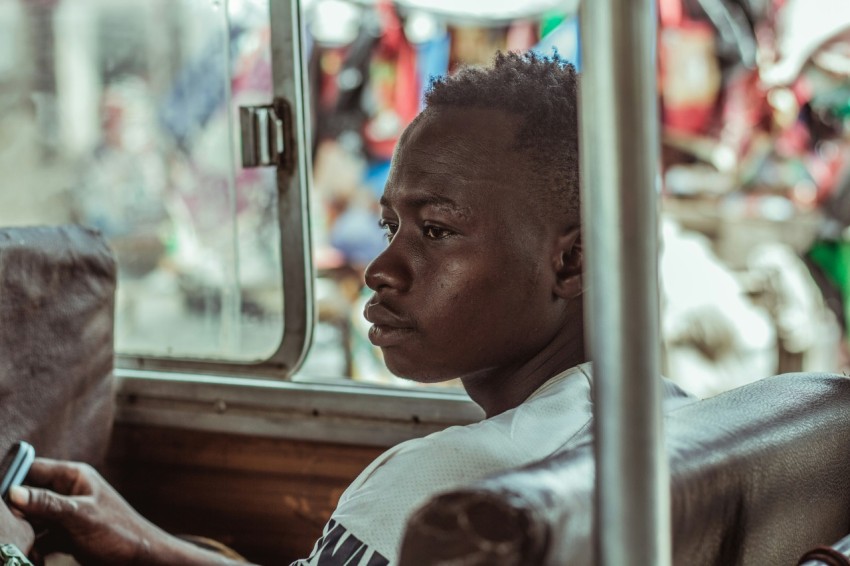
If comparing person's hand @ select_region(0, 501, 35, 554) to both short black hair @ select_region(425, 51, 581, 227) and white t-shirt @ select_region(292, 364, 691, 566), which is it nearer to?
white t-shirt @ select_region(292, 364, 691, 566)

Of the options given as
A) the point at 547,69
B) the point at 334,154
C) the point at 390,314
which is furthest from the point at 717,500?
the point at 334,154

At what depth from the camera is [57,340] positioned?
87.0 inches

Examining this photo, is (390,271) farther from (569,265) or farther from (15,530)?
(15,530)

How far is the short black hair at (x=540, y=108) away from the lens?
1410 millimetres

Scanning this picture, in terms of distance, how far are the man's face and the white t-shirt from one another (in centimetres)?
20

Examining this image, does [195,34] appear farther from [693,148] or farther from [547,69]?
[693,148]

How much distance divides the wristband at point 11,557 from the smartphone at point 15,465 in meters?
0.22

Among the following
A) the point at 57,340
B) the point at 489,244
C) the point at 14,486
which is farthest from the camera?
the point at 57,340

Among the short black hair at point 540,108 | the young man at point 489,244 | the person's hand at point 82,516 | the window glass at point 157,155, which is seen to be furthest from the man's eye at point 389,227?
the window glass at point 157,155

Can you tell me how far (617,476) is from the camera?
70cm

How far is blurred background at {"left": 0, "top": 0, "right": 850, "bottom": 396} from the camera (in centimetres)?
281

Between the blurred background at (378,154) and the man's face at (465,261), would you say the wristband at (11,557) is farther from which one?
the blurred background at (378,154)

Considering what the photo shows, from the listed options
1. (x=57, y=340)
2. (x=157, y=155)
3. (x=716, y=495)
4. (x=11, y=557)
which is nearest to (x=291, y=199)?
(x=57, y=340)

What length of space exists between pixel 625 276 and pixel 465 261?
72cm
